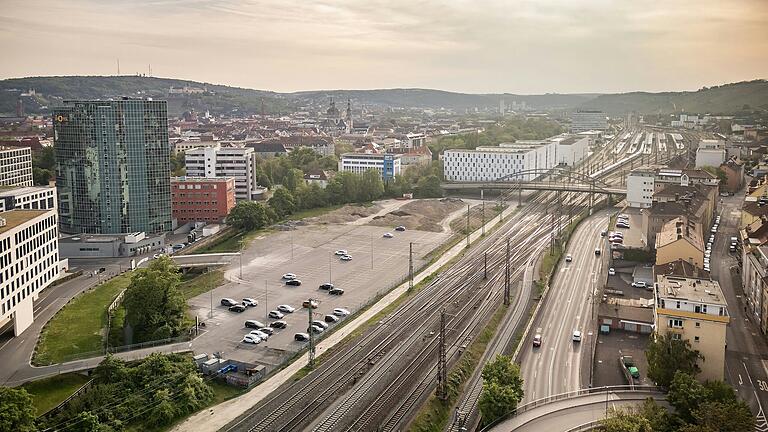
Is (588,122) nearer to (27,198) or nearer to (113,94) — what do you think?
(113,94)

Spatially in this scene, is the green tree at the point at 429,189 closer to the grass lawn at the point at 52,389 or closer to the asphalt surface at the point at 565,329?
the asphalt surface at the point at 565,329

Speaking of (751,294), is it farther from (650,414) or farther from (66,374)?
(66,374)

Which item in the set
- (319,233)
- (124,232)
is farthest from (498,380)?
(124,232)

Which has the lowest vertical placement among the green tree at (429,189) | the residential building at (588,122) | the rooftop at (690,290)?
the rooftop at (690,290)

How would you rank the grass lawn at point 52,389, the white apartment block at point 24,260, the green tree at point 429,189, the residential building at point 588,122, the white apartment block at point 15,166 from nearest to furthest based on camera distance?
1. the grass lawn at point 52,389
2. the white apartment block at point 24,260
3. the white apartment block at point 15,166
4. the green tree at point 429,189
5. the residential building at point 588,122

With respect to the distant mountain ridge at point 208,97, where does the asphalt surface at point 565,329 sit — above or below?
below

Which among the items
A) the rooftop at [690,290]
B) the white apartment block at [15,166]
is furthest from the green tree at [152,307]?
the white apartment block at [15,166]
